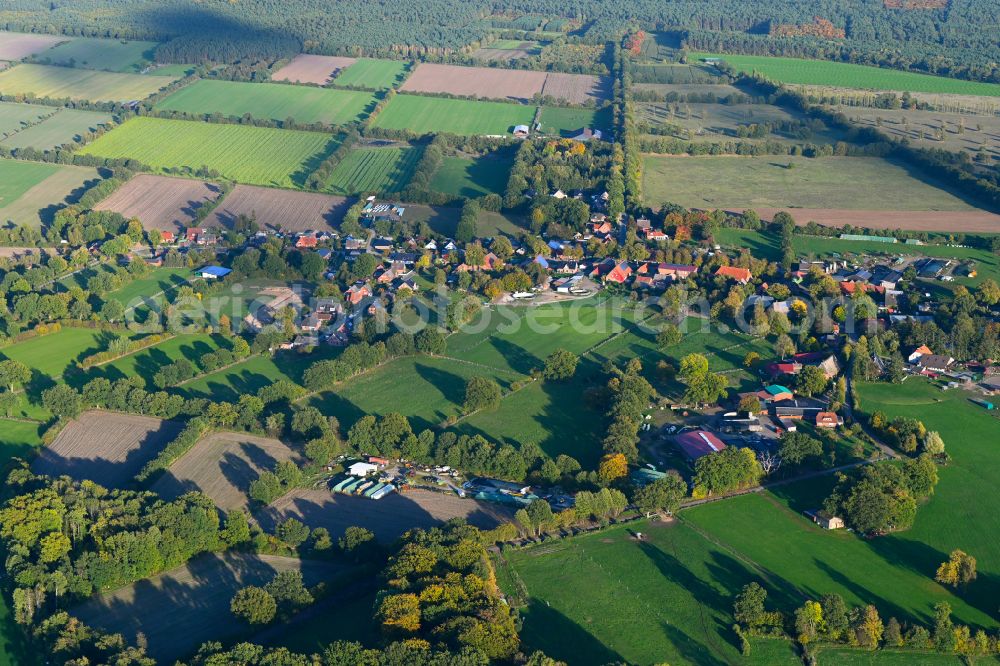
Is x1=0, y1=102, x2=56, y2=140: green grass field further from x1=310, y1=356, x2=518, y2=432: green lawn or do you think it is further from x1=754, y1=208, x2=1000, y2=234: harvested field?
x1=754, y1=208, x2=1000, y2=234: harvested field

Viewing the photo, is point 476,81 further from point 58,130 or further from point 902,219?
point 902,219

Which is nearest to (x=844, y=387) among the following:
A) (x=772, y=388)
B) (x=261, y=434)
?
(x=772, y=388)

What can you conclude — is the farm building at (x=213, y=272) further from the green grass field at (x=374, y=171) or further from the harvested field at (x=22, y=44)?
the harvested field at (x=22, y=44)

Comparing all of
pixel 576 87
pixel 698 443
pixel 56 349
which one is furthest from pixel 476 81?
pixel 698 443

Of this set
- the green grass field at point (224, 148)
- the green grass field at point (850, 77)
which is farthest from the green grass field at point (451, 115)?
the green grass field at point (850, 77)

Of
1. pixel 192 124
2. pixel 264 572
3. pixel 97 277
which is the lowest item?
pixel 264 572

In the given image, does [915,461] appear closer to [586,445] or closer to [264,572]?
[586,445]
